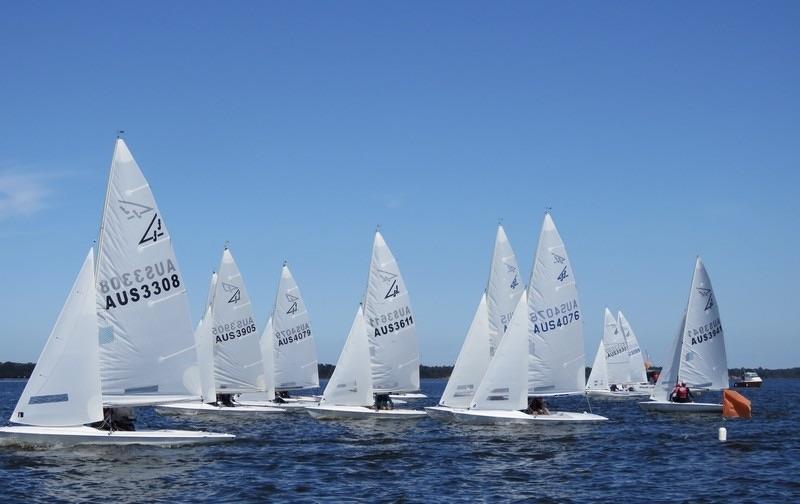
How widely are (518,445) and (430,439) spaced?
4052 mm

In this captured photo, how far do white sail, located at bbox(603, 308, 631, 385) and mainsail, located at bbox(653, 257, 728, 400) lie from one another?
2897cm

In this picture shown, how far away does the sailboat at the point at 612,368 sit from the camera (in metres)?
79.0

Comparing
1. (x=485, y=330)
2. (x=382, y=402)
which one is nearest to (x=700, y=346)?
(x=485, y=330)

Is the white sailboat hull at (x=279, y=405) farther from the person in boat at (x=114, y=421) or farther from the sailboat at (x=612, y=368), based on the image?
the sailboat at (x=612, y=368)

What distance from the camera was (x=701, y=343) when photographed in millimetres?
51281

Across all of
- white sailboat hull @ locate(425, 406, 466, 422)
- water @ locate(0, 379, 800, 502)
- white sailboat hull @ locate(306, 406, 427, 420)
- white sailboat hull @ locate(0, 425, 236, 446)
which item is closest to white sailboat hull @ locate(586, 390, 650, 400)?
white sailboat hull @ locate(306, 406, 427, 420)

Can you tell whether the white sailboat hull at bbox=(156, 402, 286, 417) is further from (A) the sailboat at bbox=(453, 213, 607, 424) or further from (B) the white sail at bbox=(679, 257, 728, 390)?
(B) the white sail at bbox=(679, 257, 728, 390)

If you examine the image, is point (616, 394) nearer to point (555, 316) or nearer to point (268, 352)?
point (268, 352)

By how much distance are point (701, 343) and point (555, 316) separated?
15.0 m

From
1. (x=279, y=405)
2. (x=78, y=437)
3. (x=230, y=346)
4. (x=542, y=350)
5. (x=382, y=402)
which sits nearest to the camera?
(x=78, y=437)

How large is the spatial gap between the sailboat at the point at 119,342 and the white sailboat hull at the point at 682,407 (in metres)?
27.8

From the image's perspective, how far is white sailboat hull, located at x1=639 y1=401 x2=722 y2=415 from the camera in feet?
158

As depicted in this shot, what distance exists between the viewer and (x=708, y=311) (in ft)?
169

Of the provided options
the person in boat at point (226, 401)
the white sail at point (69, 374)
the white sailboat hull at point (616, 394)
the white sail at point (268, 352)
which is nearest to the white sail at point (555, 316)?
the person in boat at point (226, 401)
